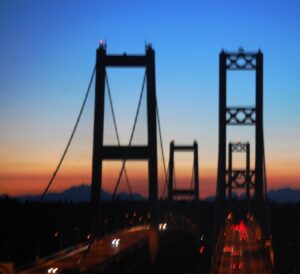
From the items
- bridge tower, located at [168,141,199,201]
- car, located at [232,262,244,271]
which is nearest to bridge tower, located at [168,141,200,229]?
bridge tower, located at [168,141,199,201]

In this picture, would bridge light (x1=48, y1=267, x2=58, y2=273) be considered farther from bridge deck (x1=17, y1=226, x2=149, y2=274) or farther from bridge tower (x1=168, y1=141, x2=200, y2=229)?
bridge tower (x1=168, y1=141, x2=200, y2=229)

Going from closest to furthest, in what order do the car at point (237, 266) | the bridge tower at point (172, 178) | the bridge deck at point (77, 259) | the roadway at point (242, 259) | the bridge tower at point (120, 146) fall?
1. the bridge tower at point (120, 146)
2. the bridge deck at point (77, 259)
3. the roadway at point (242, 259)
4. the car at point (237, 266)
5. the bridge tower at point (172, 178)

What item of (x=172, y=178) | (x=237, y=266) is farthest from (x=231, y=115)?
(x=172, y=178)

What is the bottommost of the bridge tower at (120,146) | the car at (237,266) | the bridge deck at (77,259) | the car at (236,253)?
the car at (236,253)

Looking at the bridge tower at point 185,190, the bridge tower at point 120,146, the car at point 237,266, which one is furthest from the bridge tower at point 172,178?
the bridge tower at point 120,146

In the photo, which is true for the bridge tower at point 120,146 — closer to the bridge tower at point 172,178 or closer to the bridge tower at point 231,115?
the bridge tower at point 231,115

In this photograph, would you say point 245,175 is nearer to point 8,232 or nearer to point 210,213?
point 8,232

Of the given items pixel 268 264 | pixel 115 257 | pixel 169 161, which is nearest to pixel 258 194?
pixel 268 264

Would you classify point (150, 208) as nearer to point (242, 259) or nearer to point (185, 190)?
point (242, 259)

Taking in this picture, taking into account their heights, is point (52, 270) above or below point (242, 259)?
above
